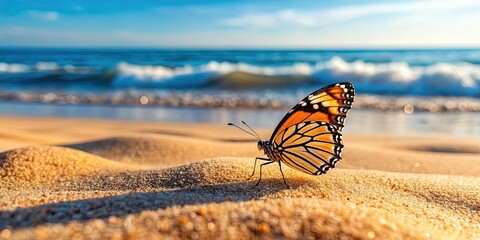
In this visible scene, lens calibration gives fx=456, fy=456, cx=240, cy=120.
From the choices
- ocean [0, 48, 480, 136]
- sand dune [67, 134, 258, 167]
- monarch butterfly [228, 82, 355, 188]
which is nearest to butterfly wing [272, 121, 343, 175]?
monarch butterfly [228, 82, 355, 188]

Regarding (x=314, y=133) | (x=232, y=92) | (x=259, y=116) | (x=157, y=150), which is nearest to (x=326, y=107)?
(x=314, y=133)

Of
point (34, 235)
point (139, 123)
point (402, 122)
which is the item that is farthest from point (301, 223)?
point (402, 122)

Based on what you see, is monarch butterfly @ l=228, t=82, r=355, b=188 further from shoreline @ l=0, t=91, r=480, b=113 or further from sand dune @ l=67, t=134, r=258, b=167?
shoreline @ l=0, t=91, r=480, b=113

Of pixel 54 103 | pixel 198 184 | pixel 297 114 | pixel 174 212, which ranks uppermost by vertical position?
pixel 297 114

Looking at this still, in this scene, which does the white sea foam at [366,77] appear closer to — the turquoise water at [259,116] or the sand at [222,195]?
the turquoise water at [259,116]

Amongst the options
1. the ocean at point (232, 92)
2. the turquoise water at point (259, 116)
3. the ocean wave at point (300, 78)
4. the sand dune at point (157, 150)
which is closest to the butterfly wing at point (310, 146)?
the sand dune at point (157, 150)

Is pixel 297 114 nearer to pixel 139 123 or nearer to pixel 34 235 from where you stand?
pixel 34 235
